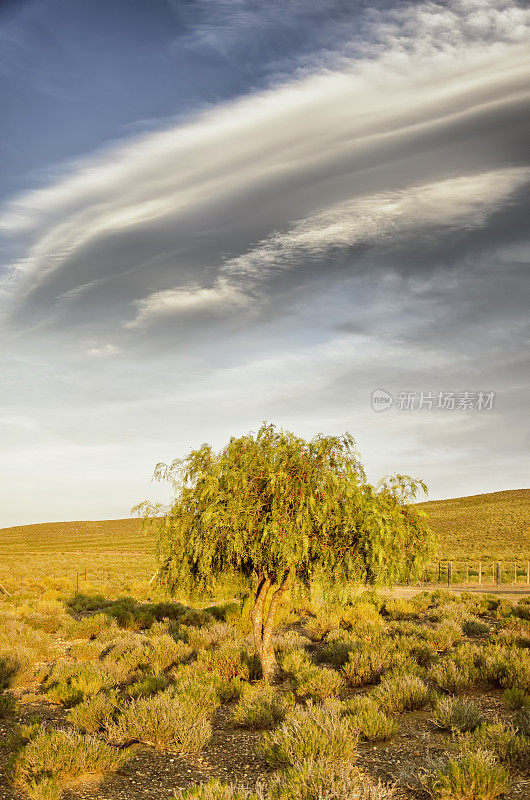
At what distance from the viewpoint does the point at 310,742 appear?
26.1 ft

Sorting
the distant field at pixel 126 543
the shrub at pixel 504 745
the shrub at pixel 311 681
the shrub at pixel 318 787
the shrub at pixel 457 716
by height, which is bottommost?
the distant field at pixel 126 543

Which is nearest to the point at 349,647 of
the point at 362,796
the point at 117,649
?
the point at 117,649

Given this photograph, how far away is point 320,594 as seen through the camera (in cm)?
1339

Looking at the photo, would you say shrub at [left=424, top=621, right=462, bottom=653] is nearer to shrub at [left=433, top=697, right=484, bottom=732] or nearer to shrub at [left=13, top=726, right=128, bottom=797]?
shrub at [left=433, top=697, right=484, bottom=732]

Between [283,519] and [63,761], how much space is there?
5565mm

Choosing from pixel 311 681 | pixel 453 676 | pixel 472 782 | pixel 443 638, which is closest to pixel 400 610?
pixel 443 638

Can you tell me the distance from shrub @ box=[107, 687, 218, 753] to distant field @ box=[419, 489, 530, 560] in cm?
3007

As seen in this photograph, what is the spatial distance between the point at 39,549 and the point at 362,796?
105m

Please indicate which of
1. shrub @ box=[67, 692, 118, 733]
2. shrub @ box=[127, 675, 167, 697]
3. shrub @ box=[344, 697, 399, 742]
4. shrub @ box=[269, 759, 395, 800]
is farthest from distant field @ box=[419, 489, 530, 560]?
shrub @ box=[269, 759, 395, 800]

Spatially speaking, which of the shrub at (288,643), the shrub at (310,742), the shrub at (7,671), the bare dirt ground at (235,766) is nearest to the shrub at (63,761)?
the bare dirt ground at (235,766)

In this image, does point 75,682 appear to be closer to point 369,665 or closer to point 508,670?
point 369,665

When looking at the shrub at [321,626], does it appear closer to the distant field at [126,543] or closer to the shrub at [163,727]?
the shrub at [163,727]

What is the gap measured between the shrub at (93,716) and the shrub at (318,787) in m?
4.72

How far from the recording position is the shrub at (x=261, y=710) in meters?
10.5
